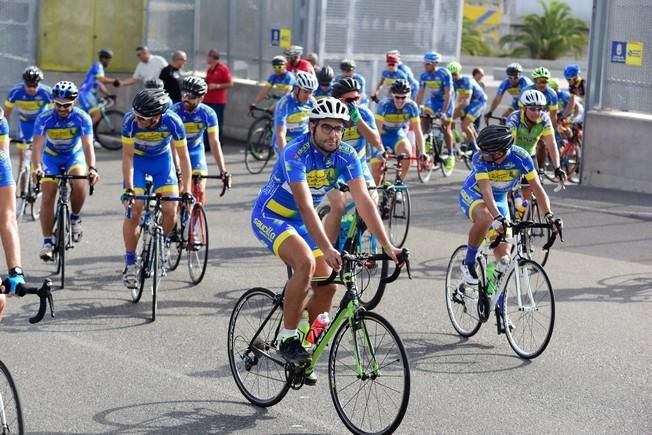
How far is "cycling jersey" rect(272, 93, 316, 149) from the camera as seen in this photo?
590 inches

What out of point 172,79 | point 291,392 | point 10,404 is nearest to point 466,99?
point 172,79

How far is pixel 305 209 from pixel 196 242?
4894 mm

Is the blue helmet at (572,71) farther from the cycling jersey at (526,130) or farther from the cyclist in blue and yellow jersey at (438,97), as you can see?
the cycling jersey at (526,130)

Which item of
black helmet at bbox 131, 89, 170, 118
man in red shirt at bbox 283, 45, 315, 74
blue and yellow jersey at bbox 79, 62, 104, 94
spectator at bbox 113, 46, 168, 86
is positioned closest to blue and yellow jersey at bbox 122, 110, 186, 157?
black helmet at bbox 131, 89, 170, 118

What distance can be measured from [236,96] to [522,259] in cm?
1788

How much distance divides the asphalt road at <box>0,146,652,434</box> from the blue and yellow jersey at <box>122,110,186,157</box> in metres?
1.40

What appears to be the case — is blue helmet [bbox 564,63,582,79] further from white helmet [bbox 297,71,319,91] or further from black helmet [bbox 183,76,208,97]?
black helmet [bbox 183,76,208,97]

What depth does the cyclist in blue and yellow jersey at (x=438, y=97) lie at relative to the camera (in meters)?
21.2

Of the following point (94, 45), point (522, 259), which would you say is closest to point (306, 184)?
point (522, 259)

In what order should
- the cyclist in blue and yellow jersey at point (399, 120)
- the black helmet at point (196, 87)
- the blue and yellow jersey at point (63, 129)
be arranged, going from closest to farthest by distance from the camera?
the blue and yellow jersey at point (63, 129)
the black helmet at point (196, 87)
the cyclist in blue and yellow jersey at point (399, 120)

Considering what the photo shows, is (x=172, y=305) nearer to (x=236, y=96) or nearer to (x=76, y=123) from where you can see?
(x=76, y=123)

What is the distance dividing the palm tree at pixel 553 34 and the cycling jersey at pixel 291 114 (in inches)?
1453

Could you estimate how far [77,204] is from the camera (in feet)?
42.0

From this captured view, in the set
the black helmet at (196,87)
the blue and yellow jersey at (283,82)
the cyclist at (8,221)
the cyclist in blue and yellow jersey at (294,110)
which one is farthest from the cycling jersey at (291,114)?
the cyclist at (8,221)
